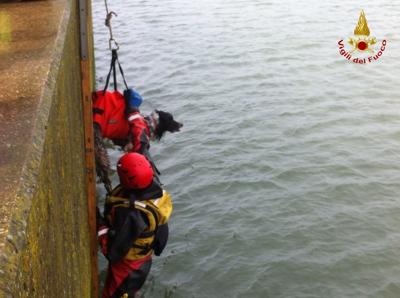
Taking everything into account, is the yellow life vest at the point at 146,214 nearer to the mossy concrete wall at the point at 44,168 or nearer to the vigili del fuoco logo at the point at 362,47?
the mossy concrete wall at the point at 44,168

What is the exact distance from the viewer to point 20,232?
173 cm

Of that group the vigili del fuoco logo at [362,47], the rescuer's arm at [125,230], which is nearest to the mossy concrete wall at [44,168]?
the rescuer's arm at [125,230]

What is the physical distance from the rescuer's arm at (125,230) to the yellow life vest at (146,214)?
7cm

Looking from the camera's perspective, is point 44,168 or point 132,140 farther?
point 132,140

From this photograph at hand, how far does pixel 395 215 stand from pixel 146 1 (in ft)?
54.5

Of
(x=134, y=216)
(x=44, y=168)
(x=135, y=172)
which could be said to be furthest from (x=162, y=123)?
(x=44, y=168)

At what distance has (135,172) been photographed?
451cm

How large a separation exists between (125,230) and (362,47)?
11561mm

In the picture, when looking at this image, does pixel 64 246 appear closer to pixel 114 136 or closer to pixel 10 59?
pixel 10 59

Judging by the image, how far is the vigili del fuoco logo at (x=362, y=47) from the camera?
532 inches

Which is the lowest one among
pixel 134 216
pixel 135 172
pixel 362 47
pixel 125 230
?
pixel 362 47

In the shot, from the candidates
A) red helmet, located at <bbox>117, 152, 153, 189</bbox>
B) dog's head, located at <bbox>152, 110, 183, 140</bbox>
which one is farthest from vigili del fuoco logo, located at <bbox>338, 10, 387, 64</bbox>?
red helmet, located at <bbox>117, 152, 153, 189</bbox>

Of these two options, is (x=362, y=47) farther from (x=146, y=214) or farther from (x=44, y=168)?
(x=44, y=168)

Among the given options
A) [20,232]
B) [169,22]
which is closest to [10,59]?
[20,232]
